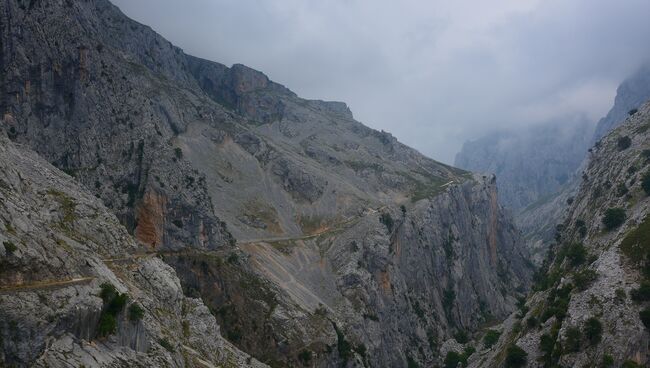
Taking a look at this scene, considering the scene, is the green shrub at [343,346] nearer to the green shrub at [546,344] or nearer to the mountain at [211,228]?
the mountain at [211,228]

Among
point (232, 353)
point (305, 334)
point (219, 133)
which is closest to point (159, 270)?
point (232, 353)

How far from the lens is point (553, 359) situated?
7419 cm

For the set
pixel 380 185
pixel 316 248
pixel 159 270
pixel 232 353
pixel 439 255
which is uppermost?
pixel 380 185

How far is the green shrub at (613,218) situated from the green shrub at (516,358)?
3212cm

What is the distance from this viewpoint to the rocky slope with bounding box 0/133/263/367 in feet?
131

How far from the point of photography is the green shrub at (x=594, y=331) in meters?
70.6

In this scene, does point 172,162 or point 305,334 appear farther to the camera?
point 172,162

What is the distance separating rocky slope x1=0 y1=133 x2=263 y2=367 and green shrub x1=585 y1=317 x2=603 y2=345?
4955 centimetres

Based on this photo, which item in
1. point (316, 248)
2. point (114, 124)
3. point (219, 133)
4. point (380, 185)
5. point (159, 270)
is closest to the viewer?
point (159, 270)

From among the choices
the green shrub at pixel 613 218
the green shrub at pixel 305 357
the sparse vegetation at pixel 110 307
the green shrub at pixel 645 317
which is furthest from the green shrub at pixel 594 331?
the sparse vegetation at pixel 110 307

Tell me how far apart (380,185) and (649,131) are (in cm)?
9140

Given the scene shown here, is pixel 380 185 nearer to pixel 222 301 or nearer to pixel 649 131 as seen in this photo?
pixel 649 131

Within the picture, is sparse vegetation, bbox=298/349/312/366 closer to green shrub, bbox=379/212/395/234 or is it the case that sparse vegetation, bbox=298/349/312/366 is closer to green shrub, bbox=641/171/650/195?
green shrub, bbox=379/212/395/234

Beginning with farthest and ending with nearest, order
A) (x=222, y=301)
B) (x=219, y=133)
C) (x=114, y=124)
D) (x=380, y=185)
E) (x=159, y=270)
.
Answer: (x=380, y=185) < (x=219, y=133) < (x=114, y=124) < (x=222, y=301) < (x=159, y=270)
